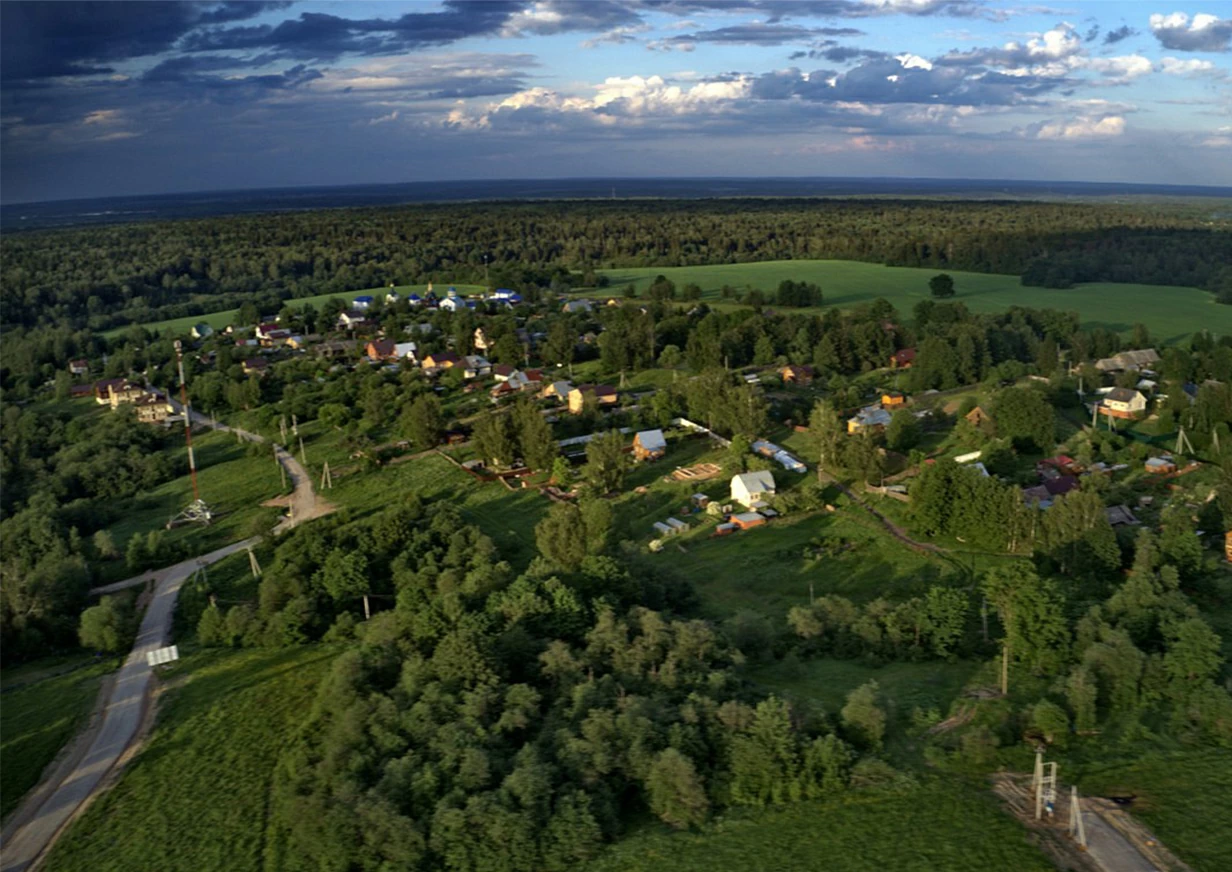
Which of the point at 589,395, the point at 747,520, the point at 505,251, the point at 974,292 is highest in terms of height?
the point at 505,251

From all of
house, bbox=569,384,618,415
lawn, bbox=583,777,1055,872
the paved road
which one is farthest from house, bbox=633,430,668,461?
lawn, bbox=583,777,1055,872

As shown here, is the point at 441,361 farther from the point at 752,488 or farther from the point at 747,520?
the point at 747,520

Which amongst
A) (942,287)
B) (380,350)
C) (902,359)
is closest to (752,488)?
(902,359)

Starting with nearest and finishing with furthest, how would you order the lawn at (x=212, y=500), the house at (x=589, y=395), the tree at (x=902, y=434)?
the lawn at (x=212, y=500) < the tree at (x=902, y=434) < the house at (x=589, y=395)

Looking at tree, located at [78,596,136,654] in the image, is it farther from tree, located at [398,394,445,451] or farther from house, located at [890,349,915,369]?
house, located at [890,349,915,369]

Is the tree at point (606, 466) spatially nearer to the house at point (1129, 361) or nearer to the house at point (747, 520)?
the house at point (747, 520)

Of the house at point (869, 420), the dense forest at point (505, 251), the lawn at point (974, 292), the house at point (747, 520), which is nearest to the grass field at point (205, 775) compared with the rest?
the house at point (747, 520)

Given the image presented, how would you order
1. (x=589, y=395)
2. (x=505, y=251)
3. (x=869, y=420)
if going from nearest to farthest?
(x=869, y=420) < (x=589, y=395) < (x=505, y=251)

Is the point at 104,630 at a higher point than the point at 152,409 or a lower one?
lower
